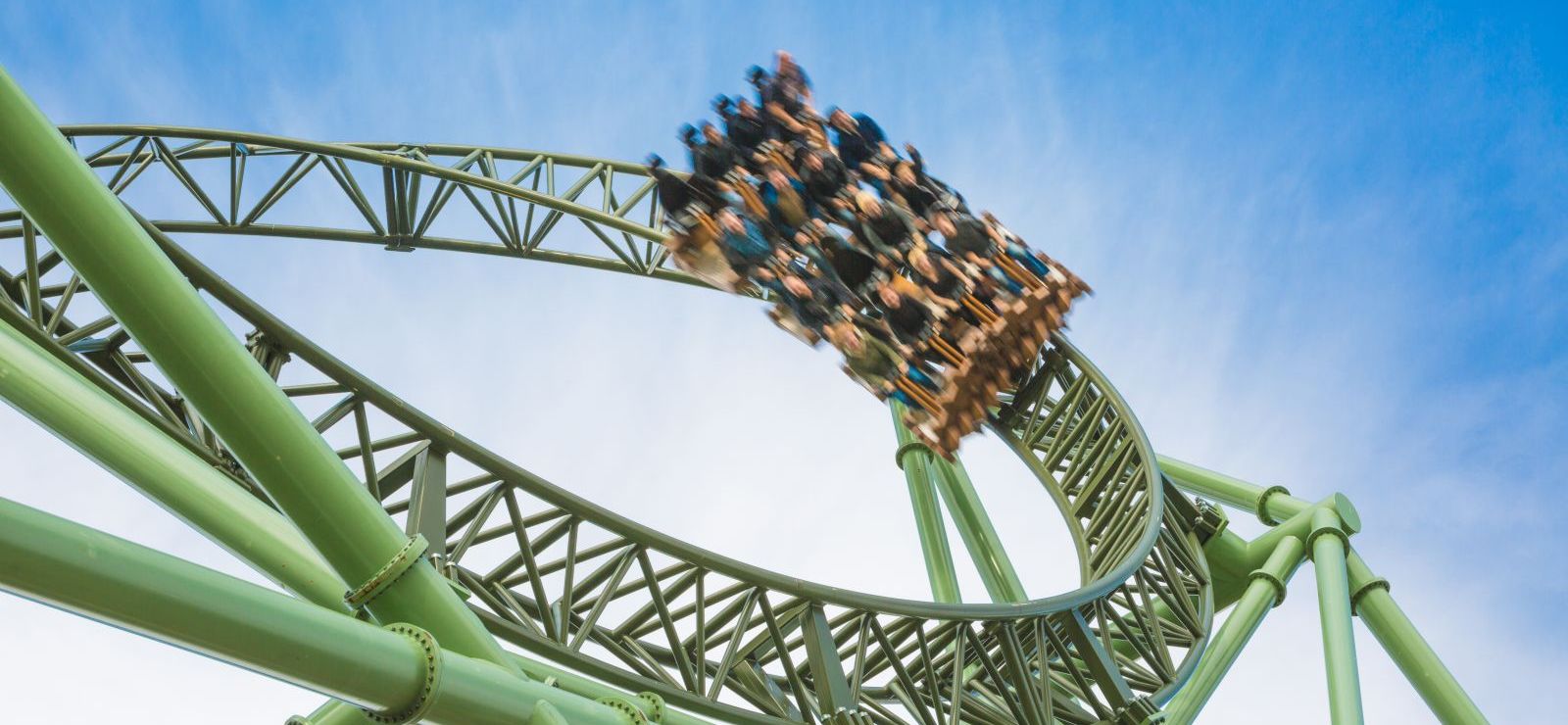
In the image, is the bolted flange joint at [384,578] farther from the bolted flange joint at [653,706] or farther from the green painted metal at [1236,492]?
the green painted metal at [1236,492]

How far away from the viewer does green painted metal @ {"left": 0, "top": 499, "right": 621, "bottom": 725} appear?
3.37m

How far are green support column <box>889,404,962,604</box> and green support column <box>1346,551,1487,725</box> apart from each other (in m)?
2.76

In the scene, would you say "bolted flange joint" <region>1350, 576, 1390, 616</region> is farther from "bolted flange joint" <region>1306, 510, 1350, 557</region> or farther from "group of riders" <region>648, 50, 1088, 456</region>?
"group of riders" <region>648, 50, 1088, 456</region>

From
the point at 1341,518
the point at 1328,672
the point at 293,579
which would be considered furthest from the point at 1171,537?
the point at 293,579

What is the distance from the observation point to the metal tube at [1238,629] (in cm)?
1034

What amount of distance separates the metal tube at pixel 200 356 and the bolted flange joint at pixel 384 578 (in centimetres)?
2

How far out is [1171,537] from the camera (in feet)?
38.6

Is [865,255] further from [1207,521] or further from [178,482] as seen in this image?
[178,482]

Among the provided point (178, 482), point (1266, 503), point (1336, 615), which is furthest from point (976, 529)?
point (178, 482)

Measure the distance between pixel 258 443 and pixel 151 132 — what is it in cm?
950

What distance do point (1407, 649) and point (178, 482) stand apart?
829cm

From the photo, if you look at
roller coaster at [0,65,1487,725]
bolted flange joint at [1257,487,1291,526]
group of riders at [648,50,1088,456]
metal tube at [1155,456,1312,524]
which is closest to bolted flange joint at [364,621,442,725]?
roller coaster at [0,65,1487,725]

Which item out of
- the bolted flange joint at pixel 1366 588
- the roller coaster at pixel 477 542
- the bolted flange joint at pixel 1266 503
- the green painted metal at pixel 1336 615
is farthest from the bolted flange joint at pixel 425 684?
the bolted flange joint at pixel 1266 503

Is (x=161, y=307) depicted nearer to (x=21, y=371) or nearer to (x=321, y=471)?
(x=321, y=471)
